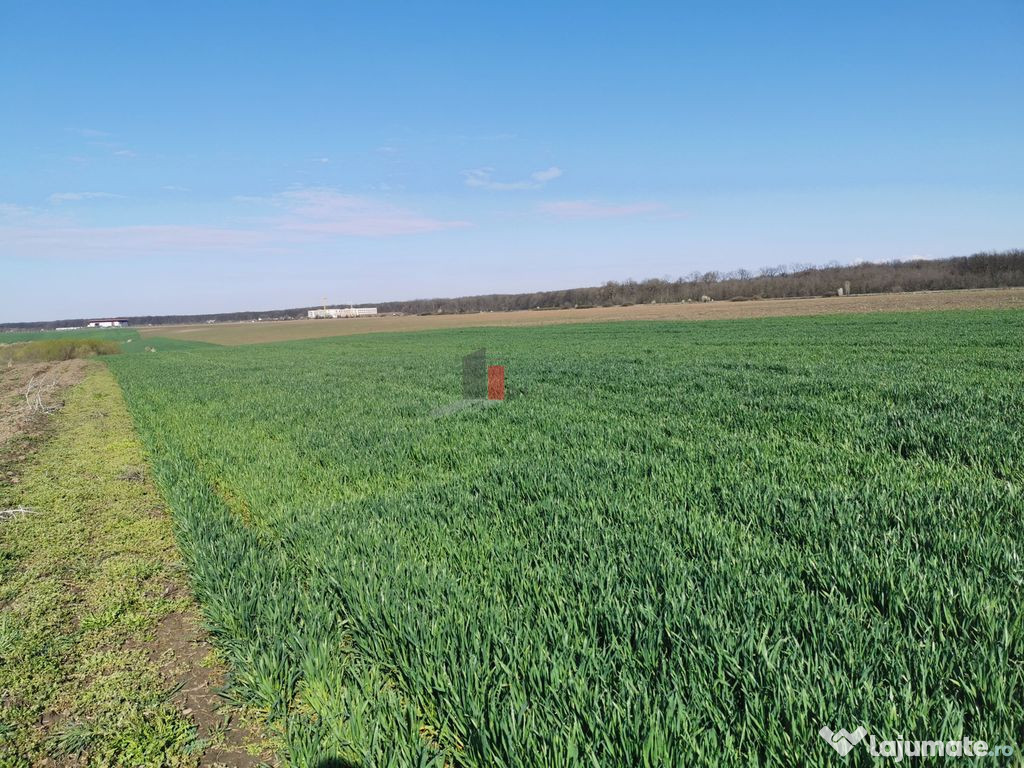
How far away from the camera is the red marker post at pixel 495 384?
11.7 m

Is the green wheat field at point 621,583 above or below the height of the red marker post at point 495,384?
below

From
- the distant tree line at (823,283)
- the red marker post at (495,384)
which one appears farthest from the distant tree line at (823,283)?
the red marker post at (495,384)

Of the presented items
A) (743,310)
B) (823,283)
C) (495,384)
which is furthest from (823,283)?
(495,384)

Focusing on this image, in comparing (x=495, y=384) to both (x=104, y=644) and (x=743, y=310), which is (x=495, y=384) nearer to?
(x=104, y=644)

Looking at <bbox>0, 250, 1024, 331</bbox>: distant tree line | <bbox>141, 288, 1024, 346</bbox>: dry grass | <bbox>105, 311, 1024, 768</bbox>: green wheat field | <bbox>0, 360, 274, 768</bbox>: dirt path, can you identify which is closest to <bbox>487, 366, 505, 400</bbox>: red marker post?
<bbox>105, 311, 1024, 768</bbox>: green wheat field

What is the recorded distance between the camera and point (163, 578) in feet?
15.4

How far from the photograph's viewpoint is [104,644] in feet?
12.1

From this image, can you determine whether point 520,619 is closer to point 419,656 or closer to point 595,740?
point 419,656

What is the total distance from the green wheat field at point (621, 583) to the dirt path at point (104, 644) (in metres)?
0.25

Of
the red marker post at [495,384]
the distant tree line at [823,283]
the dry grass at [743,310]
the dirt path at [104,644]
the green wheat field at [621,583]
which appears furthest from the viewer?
the distant tree line at [823,283]

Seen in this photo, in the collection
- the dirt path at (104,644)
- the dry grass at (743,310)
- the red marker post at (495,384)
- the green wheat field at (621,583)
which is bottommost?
the dirt path at (104,644)

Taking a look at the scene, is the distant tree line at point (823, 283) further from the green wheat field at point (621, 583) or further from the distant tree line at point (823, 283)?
the green wheat field at point (621, 583)

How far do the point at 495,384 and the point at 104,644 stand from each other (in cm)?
883

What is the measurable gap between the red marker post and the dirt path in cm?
646
